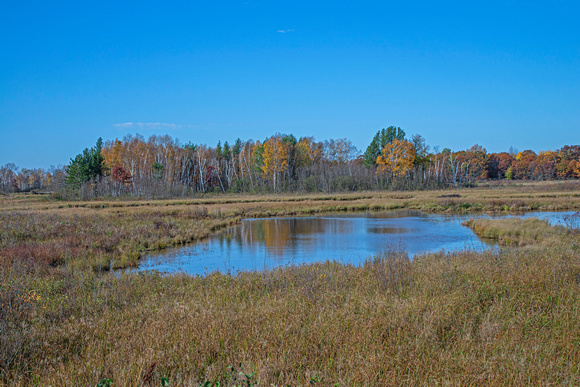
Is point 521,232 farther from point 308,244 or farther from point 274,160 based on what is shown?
point 274,160

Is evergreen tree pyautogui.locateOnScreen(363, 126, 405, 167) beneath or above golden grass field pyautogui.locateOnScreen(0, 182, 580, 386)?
above

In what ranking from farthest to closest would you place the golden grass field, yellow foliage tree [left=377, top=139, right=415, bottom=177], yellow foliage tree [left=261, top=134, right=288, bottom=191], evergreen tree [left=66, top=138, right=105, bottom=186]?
yellow foliage tree [left=377, top=139, right=415, bottom=177] < yellow foliage tree [left=261, top=134, right=288, bottom=191] < evergreen tree [left=66, top=138, right=105, bottom=186] < the golden grass field

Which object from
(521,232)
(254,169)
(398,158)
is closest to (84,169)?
(254,169)

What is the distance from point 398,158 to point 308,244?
56470 millimetres

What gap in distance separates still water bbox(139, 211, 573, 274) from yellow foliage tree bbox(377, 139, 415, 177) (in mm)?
43339

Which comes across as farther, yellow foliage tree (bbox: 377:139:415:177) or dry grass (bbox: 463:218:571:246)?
yellow foliage tree (bbox: 377:139:415:177)

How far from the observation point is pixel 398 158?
243 ft

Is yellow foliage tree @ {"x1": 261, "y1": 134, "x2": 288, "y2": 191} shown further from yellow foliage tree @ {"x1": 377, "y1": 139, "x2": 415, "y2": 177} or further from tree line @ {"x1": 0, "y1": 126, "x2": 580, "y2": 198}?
yellow foliage tree @ {"x1": 377, "y1": 139, "x2": 415, "y2": 177}

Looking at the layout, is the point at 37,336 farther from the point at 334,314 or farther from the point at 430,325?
the point at 430,325

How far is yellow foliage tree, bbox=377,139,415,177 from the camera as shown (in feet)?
242

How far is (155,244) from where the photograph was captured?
21172 millimetres

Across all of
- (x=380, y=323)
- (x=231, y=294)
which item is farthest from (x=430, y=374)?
(x=231, y=294)

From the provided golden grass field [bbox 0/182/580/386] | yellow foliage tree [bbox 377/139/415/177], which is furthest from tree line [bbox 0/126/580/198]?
golden grass field [bbox 0/182/580/386]

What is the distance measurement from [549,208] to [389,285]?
37562mm
